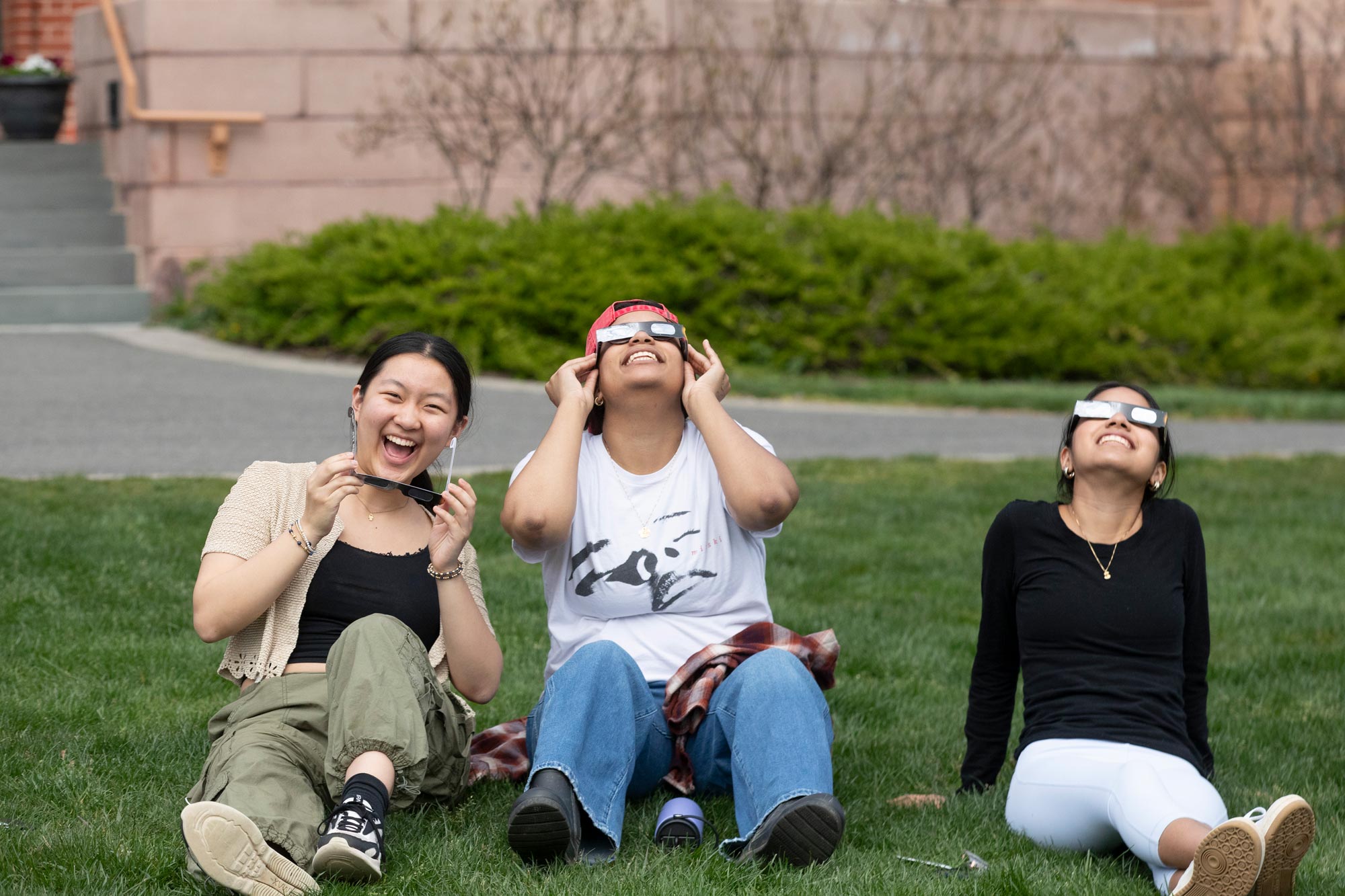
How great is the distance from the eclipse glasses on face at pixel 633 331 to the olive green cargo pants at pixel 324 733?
2.74ft

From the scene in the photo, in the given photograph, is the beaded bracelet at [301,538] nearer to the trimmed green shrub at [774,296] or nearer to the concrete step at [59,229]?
the trimmed green shrub at [774,296]

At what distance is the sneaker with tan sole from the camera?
2994 millimetres

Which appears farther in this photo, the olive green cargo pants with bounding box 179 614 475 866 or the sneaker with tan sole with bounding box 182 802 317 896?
the olive green cargo pants with bounding box 179 614 475 866

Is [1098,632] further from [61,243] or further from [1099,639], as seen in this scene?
[61,243]

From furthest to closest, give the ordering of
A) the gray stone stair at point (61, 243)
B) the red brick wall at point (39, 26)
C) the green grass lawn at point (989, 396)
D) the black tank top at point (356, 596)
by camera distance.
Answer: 1. the red brick wall at point (39, 26)
2. the gray stone stair at point (61, 243)
3. the green grass lawn at point (989, 396)
4. the black tank top at point (356, 596)

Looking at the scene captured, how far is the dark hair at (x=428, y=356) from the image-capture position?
367cm

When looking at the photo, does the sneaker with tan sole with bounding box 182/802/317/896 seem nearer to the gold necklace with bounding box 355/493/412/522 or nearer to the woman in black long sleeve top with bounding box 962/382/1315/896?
the gold necklace with bounding box 355/493/412/522

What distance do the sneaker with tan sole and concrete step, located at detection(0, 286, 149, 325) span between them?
37.4ft

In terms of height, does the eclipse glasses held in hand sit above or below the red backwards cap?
below

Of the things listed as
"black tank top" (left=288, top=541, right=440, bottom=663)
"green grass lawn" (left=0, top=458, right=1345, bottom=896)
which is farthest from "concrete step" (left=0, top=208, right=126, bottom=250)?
"black tank top" (left=288, top=541, right=440, bottom=663)

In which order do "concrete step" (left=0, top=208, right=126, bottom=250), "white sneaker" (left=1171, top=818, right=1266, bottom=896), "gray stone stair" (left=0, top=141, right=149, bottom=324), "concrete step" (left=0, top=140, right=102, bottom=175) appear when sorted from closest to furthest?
"white sneaker" (left=1171, top=818, right=1266, bottom=896) → "gray stone stair" (left=0, top=141, right=149, bottom=324) → "concrete step" (left=0, top=208, right=126, bottom=250) → "concrete step" (left=0, top=140, right=102, bottom=175)

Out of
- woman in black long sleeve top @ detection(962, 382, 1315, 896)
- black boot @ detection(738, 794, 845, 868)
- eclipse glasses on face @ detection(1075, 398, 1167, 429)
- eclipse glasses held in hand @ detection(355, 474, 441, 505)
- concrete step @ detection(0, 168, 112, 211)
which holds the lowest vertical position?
black boot @ detection(738, 794, 845, 868)

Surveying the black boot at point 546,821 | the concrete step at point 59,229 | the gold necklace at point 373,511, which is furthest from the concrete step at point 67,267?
the black boot at point 546,821

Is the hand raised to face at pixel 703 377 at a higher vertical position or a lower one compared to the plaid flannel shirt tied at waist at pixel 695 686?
higher
